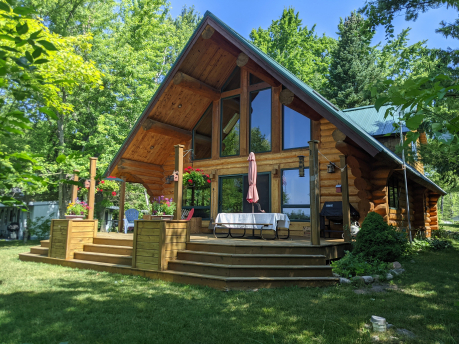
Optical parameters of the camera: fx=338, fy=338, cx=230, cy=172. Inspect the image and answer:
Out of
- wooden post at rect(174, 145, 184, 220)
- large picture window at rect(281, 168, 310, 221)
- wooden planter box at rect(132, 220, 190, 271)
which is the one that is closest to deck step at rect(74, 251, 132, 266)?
wooden planter box at rect(132, 220, 190, 271)

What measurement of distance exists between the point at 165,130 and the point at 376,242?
7127mm

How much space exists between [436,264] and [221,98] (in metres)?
7.78

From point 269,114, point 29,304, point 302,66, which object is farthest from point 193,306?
point 302,66

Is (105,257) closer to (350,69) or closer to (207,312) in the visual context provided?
(207,312)

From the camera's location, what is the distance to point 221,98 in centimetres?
1145

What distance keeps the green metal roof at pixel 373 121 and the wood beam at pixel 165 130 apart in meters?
6.62

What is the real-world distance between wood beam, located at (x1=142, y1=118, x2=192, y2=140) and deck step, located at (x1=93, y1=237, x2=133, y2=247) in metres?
3.64

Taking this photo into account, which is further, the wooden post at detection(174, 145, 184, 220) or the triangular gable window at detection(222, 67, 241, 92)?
the triangular gable window at detection(222, 67, 241, 92)

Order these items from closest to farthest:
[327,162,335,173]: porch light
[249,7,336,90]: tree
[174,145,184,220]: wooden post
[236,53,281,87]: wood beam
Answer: [174,145,184,220]: wooden post, [327,162,335,173]: porch light, [236,53,281,87]: wood beam, [249,7,336,90]: tree

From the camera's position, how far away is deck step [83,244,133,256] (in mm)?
7770

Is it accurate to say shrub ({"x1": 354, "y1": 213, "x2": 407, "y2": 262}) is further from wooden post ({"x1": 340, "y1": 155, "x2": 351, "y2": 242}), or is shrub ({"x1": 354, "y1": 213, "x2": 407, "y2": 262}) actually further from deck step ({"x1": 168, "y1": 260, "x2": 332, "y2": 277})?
deck step ({"x1": 168, "y1": 260, "x2": 332, "y2": 277})

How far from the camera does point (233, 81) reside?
1137cm

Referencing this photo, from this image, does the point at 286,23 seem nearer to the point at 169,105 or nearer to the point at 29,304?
the point at 169,105

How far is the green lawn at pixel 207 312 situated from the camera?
360 cm
